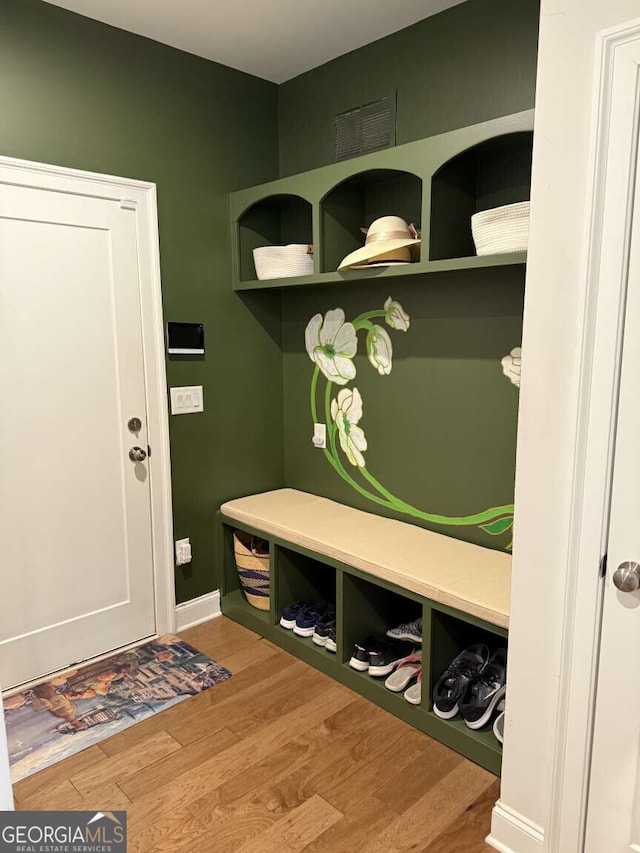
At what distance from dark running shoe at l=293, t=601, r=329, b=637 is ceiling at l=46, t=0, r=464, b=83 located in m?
2.63

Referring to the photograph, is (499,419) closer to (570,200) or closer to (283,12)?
(570,200)

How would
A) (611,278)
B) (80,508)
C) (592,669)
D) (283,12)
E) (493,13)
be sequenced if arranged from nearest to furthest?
(611,278) → (592,669) → (493,13) → (283,12) → (80,508)

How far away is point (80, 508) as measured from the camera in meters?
2.77

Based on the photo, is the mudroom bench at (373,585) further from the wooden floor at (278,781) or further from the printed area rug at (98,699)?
the printed area rug at (98,699)

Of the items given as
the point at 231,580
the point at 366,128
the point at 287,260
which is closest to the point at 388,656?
the point at 231,580

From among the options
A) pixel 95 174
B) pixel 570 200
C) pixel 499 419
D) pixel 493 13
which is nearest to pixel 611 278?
pixel 570 200

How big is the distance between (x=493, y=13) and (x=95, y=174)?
1730 mm

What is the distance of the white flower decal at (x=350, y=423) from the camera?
3.08 m

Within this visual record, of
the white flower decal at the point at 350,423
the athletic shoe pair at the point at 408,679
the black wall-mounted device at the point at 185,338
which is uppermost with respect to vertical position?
the black wall-mounted device at the point at 185,338

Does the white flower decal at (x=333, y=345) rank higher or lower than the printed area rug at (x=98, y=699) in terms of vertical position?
higher

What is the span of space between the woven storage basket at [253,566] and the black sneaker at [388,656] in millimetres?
747

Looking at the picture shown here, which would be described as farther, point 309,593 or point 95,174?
point 309,593

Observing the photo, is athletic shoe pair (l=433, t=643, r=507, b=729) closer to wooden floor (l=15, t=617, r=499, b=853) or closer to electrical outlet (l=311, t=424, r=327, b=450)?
wooden floor (l=15, t=617, r=499, b=853)

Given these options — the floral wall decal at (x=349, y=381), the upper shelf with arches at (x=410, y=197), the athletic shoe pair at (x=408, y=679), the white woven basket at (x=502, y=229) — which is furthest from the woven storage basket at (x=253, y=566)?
the white woven basket at (x=502, y=229)
